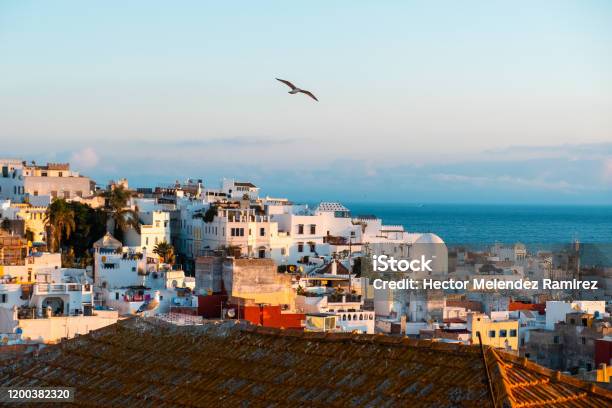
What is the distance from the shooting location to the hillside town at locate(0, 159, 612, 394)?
1132 inches

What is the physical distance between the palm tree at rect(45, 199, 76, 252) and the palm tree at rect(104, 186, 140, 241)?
2.49 m

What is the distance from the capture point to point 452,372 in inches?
399

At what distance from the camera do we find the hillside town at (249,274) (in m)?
28.8

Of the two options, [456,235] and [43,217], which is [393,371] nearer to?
[43,217]

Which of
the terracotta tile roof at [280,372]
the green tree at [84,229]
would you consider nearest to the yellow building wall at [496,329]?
the terracotta tile roof at [280,372]

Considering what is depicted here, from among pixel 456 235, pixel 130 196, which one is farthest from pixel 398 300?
pixel 456 235

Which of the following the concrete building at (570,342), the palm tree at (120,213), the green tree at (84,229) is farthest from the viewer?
the palm tree at (120,213)

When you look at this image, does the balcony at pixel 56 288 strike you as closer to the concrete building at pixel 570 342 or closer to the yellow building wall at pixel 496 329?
the yellow building wall at pixel 496 329

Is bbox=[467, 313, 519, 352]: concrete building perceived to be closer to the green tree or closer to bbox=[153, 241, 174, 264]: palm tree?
bbox=[153, 241, 174, 264]: palm tree

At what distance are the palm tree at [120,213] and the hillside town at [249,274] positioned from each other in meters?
0.08

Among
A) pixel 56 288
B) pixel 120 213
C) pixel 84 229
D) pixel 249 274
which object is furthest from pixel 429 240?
pixel 56 288

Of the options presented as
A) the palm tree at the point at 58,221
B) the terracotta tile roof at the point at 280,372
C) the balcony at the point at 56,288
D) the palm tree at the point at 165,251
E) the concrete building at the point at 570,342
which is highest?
the palm tree at the point at 58,221

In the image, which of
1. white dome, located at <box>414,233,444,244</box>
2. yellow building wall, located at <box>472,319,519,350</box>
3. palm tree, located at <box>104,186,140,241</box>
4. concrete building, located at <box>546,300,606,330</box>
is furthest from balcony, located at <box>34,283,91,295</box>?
white dome, located at <box>414,233,444,244</box>

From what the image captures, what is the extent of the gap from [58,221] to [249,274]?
53.4ft
